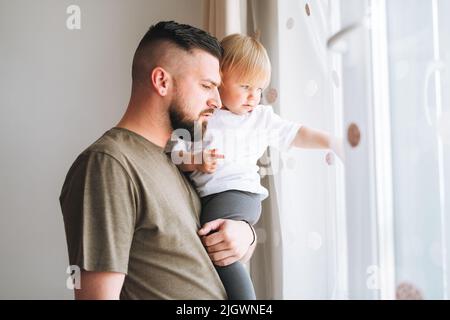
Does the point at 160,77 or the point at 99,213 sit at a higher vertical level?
the point at 160,77

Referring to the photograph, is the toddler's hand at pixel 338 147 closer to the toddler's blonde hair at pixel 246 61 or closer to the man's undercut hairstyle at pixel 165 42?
the toddler's blonde hair at pixel 246 61

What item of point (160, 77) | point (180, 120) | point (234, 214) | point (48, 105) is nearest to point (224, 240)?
point (234, 214)

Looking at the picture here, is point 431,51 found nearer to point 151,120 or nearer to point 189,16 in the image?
point 151,120

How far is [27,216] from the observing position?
140cm

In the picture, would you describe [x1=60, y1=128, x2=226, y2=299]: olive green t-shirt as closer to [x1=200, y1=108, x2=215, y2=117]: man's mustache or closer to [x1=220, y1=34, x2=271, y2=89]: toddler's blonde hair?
[x1=200, y1=108, x2=215, y2=117]: man's mustache

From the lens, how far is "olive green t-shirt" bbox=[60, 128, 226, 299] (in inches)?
37.6

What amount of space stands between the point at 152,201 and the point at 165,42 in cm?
37

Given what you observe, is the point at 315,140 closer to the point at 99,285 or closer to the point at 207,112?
the point at 207,112

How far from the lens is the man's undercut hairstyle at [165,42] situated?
3.68ft

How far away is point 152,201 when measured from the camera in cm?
101

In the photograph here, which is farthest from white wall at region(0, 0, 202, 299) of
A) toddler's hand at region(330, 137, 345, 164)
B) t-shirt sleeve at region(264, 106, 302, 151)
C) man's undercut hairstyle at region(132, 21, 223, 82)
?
toddler's hand at region(330, 137, 345, 164)

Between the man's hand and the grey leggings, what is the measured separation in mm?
17
